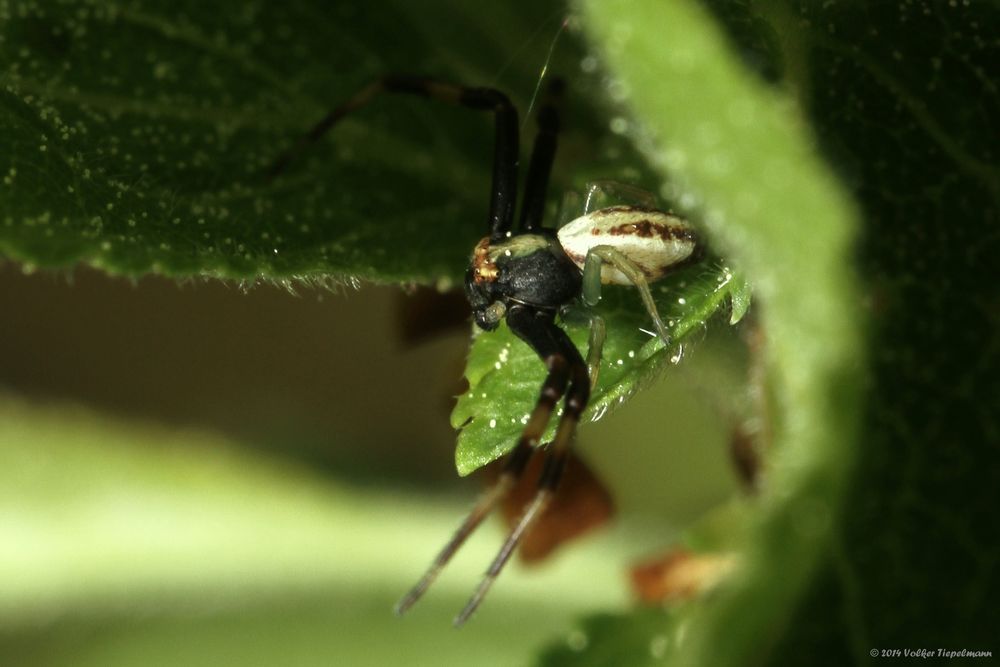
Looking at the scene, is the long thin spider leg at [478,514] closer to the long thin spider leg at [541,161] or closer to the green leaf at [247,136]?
the green leaf at [247,136]

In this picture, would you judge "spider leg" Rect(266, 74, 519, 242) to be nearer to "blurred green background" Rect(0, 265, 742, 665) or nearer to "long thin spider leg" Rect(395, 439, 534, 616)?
"blurred green background" Rect(0, 265, 742, 665)

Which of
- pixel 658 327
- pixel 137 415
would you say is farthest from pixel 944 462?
pixel 137 415

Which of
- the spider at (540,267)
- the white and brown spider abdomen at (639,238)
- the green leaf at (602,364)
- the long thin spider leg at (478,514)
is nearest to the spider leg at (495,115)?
the spider at (540,267)

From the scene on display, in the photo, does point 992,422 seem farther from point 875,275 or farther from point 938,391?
point 875,275

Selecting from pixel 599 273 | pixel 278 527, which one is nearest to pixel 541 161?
pixel 599 273

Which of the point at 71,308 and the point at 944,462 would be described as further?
the point at 71,308

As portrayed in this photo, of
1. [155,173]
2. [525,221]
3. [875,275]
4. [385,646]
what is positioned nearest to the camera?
[875,275]

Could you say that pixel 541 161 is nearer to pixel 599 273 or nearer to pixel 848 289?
pixel 599 273
